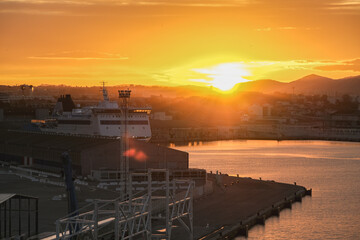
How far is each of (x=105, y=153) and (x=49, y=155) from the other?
675 cm

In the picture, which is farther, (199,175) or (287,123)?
(287,123)

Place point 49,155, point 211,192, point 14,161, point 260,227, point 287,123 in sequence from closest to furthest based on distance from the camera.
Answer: point 260,227
point 211,192
point 49,155
point 14,161
point 287,123

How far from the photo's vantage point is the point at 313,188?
41.8 meters

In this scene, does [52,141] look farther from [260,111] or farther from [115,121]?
[260,111]

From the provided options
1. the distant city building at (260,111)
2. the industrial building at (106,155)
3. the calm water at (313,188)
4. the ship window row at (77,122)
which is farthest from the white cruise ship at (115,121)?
the distant city building at (260,111)

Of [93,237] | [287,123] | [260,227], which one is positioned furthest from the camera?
[287,123]

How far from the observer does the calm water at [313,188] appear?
1084 inches

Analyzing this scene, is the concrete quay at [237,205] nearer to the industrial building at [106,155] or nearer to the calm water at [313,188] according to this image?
the calm water at [313,188]

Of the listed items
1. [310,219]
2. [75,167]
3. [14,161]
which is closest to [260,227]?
[310,219]

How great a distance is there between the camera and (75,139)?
43156 mm

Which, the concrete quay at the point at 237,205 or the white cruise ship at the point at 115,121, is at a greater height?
the white cruise ship at the point at 115,121

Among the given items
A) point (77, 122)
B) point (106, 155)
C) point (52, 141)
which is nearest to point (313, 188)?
point (106, 155)

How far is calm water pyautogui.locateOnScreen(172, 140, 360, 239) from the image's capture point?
27.5m

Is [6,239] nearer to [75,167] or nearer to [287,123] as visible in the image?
[75,167]
